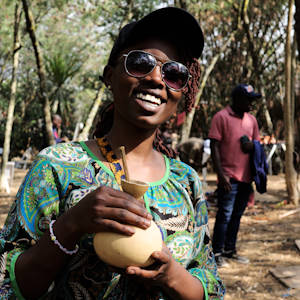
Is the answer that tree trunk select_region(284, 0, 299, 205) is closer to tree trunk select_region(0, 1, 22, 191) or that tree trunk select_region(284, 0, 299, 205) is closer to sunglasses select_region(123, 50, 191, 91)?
tree trunk select_region(0, 1, 22, 191)

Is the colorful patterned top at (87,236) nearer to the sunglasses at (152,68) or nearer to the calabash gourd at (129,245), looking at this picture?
the calabash gourd at (129,245)

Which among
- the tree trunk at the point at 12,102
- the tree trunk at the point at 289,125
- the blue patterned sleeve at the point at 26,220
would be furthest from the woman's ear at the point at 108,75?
the tree trunk at the point at 12,102

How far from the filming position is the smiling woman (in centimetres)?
114

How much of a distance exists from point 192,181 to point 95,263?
0.53 m

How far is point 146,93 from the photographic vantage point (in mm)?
1418

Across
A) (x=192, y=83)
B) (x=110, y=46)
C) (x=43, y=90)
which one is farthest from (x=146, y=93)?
(x=110, y=46)

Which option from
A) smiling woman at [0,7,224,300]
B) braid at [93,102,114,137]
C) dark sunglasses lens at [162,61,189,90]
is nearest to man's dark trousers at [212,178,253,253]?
smiling woman at [0,7,224,300]

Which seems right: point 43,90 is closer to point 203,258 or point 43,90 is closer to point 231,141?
point 231,141

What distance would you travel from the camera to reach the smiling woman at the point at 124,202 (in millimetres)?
1139

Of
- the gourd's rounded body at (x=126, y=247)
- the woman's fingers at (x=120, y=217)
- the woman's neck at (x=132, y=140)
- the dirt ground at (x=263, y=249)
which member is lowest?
the dirt ground at (x=263, y=249)

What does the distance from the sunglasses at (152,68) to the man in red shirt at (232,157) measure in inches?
130

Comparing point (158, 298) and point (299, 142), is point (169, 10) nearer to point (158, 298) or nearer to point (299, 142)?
point (158, 298)

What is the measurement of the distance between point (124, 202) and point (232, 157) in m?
3.90

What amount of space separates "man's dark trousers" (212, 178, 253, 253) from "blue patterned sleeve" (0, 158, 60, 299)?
3697mm
